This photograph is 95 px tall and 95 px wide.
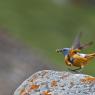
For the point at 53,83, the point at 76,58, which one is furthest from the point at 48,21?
the point at 53,83

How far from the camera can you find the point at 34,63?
24797mm

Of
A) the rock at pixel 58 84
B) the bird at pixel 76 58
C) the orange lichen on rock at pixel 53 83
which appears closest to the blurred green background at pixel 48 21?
the bird at pixel 76 58

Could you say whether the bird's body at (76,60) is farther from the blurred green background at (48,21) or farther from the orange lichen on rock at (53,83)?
the blurred green background at (48,21)

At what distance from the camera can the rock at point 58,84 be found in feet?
38.6

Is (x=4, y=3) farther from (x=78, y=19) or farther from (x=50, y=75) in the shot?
(x=50, y=75)

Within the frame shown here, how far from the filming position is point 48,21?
37344 mm

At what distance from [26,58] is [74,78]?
13.7 m

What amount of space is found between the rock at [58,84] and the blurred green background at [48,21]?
18.1 m

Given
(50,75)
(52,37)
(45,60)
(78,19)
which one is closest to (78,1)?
(78,19)

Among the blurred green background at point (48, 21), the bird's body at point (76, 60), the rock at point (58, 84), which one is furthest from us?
the blurred green background at point (48, 21)

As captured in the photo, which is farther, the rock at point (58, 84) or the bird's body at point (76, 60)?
the bird's body at point (76, 60)

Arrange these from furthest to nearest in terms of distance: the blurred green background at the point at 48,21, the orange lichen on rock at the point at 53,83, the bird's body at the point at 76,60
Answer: the blurred green background at the point at 48,21
the bird's body at the point at 76,60
the orange lichen on rock at the point at 53,83

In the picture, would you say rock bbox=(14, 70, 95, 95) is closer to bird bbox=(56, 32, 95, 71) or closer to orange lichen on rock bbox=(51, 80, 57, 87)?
orange lichen on rock bbox=(51, 80, 57, 87)

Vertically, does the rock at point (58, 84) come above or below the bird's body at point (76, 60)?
below
